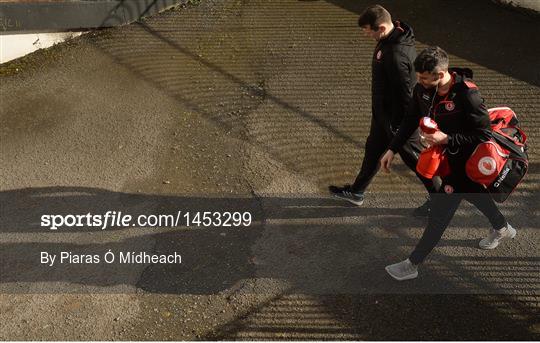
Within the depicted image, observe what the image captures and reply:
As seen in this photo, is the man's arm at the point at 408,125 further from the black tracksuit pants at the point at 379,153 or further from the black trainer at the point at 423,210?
the black trainer at the point at 423,210


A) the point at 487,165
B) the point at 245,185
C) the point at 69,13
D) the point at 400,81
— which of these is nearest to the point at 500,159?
the point at 487,165

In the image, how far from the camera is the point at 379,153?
4.86 meters

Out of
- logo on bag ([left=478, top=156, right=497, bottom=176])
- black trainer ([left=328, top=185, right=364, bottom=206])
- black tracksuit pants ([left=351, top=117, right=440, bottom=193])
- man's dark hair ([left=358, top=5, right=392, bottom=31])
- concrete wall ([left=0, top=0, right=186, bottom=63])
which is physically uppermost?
man's dark hair ([left=358, top=5, right=392, bottom=31])

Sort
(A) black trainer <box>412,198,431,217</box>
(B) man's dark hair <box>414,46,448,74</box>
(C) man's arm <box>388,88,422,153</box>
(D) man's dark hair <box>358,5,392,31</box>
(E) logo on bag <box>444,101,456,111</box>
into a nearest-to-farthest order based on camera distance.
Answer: (B) man's dark hair <box>414,46,448,74</box>, (E) logo on bag <box>444,101,456,111</box>, (C) man's arm <box>388,88,422,153</box>, (D) man's dark hair <box>358,5,392,31</box>, (A) black trainer <box>412,198,431,217</box>

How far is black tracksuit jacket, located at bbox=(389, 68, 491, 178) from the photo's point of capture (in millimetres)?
3586

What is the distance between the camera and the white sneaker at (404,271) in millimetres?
4500

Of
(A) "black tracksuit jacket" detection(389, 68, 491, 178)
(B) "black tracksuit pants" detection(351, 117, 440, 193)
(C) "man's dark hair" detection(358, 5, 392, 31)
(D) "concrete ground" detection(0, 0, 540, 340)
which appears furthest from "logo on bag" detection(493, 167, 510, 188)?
(C) "man's dark hair" detection(358, 5, 392, 31)

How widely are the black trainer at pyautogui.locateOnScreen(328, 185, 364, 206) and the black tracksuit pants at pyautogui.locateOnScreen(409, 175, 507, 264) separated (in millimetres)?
985

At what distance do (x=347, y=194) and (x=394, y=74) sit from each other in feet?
4.93

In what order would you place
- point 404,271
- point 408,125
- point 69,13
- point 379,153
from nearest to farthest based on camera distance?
point 408,125 → point 404,271 → point 379,153 → point 69,13

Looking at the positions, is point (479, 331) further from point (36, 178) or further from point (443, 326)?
point (36, 178)

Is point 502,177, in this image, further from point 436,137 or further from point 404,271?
point 404,271

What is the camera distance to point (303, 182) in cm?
565

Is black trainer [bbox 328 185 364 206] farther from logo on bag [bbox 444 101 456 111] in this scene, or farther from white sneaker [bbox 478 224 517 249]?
logo on bag [bbox 444 101 456 111]
